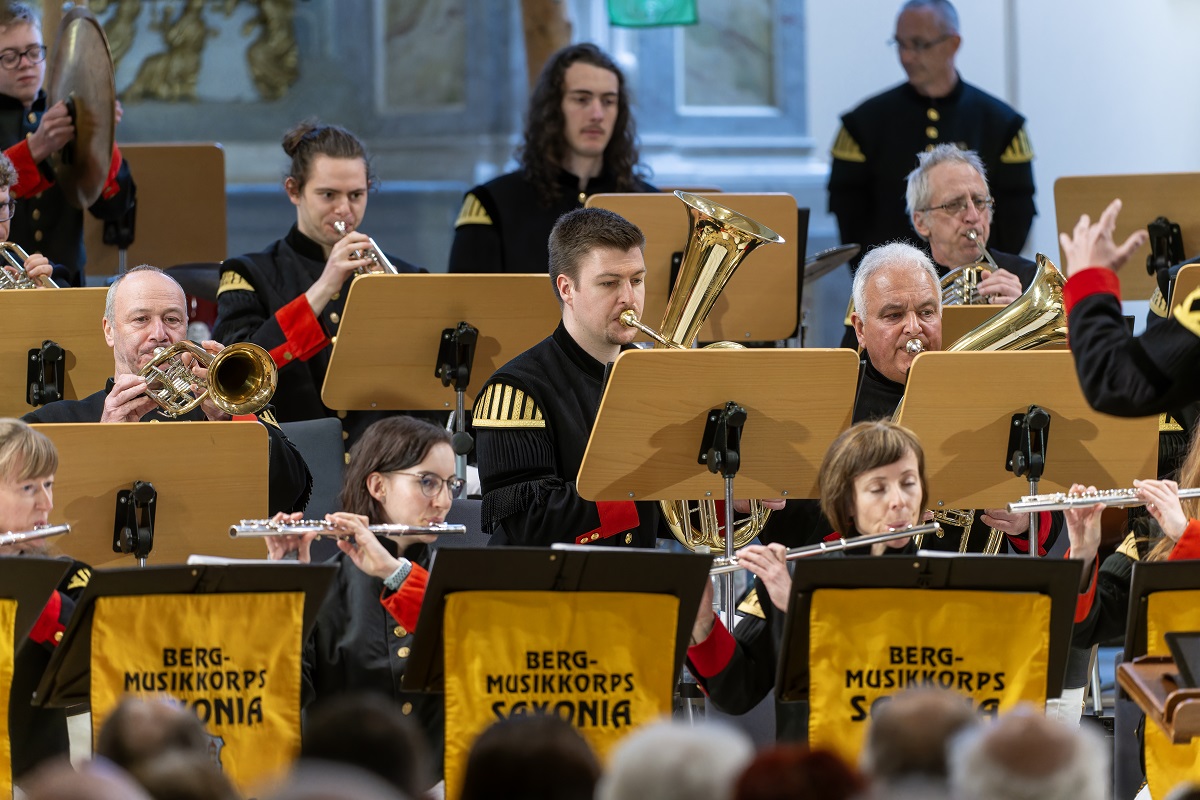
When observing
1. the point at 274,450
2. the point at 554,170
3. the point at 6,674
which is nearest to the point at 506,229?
the point at 554,170

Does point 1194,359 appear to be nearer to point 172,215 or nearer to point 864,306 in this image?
point 864,306

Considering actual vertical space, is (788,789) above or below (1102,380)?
below

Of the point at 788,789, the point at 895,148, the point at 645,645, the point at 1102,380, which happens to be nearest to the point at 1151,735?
the point at 1102,380

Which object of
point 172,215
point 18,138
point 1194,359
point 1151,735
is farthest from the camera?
point 172,215

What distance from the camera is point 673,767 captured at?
193cm

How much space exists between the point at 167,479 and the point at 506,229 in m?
2.16

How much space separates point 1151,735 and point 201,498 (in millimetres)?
1939

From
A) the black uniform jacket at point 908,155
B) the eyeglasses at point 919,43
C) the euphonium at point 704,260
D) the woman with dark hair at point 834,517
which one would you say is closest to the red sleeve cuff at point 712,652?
the woman with dark hair at point 834,517

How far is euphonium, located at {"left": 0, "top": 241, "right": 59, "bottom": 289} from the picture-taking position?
203 inches

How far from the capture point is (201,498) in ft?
12.9

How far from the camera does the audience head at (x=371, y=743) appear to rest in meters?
2.07

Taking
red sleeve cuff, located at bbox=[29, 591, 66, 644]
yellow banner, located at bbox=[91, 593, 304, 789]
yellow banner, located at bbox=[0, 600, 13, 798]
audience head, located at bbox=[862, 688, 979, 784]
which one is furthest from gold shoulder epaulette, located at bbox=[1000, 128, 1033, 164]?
audience head, located at bbox=[862, 688, 979, 784]

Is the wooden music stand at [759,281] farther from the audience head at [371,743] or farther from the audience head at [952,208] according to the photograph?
the audience head at [371,743]

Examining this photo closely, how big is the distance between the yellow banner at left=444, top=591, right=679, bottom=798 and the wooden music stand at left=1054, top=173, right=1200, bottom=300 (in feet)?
8.74
